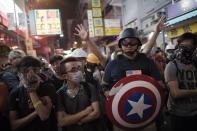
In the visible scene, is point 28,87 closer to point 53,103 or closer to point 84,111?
point 53,103

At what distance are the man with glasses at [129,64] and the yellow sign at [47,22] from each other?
→ 20195 mm

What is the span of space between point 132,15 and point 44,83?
17.9m

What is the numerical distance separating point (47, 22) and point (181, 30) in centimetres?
1369

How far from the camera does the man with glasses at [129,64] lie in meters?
3.57

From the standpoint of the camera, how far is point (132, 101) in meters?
3.11

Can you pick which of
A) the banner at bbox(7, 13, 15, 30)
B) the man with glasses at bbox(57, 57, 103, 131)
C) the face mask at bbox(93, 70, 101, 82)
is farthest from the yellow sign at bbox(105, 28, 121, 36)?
the man with glasses at bbox(57, 57, 103, 131)

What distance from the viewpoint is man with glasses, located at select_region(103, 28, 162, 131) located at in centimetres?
357

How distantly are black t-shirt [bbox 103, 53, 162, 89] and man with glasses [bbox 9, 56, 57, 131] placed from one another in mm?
731

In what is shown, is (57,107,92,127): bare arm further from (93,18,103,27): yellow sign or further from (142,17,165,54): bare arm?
(93,18,103,27): yellow sign

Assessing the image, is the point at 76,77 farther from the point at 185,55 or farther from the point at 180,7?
the point at 180,7

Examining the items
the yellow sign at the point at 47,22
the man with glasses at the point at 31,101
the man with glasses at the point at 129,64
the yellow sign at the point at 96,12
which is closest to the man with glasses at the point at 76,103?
the man with glasses at the point at 31,101

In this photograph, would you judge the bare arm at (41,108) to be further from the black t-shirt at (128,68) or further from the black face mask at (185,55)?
the black face mask at (185,55)

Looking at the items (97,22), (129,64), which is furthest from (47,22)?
(129,64)

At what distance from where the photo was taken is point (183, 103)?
3.87 m
